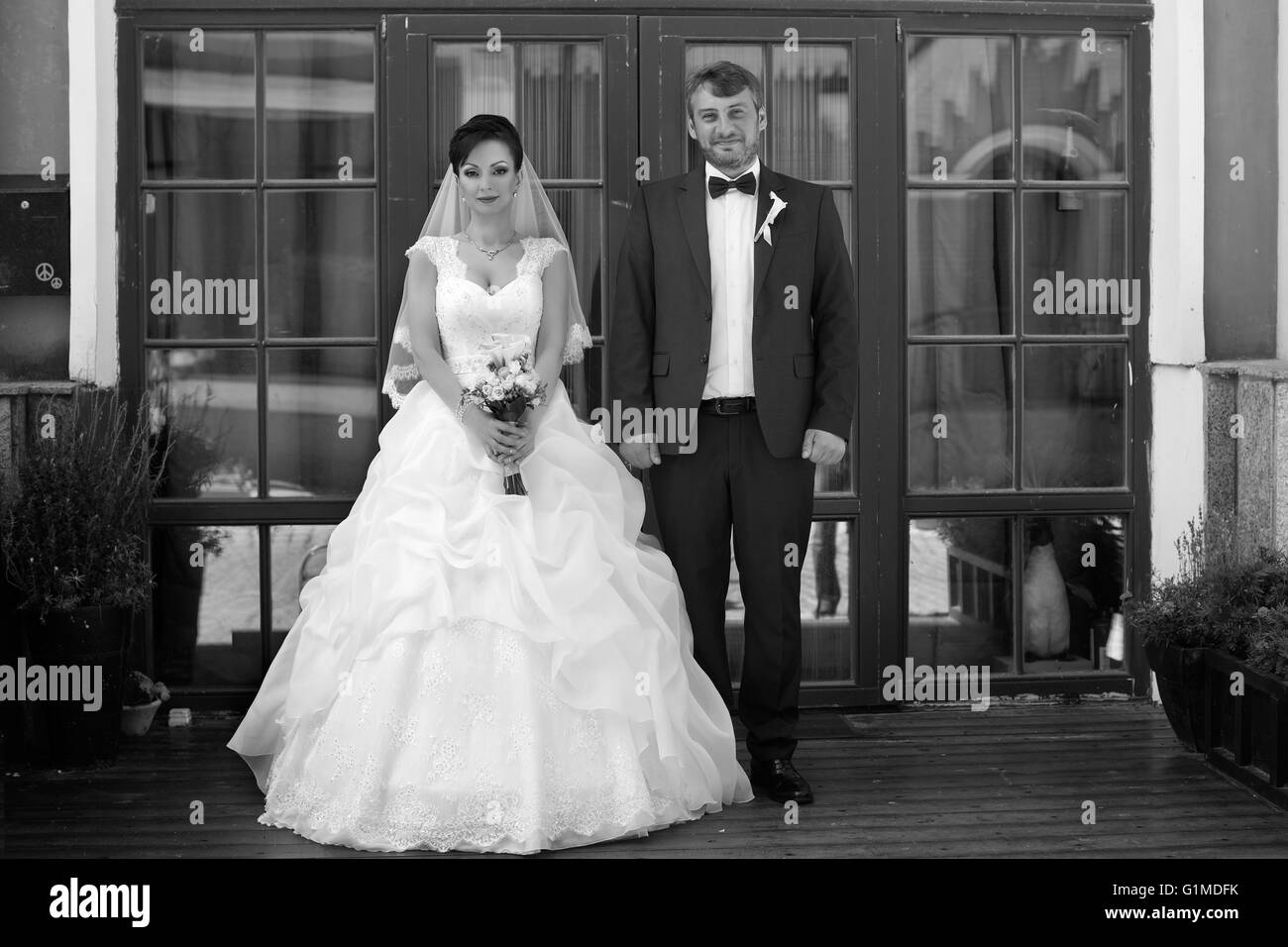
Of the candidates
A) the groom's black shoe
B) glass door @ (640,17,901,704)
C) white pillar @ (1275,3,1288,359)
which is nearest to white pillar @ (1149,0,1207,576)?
white pillar @ (1275,3,1288,359)

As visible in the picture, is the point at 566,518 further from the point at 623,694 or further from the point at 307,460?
the point at 307,460

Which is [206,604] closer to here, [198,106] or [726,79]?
[198,106]

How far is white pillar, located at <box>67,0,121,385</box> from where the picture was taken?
511cm

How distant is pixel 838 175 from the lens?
541cm

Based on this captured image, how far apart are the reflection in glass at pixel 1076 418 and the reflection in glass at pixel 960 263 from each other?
0.26m

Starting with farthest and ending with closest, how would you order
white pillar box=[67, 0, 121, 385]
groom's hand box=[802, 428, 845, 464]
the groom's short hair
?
white pillar box=[67, 0, 121, 385] → groom's hand box=[802, 428, 845, 464] → the groom's short hair

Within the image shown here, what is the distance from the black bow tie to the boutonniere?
Result: 0.22 feet

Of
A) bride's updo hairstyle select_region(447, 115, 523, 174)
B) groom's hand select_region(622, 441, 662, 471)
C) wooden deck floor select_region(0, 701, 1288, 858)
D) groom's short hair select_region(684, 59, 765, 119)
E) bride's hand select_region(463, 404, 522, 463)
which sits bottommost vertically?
wooden deck floor select_region(0, 701, 1288, 858)

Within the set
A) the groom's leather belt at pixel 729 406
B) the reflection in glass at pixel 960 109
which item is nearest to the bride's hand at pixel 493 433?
the groom's leather belt at pixel 729 406

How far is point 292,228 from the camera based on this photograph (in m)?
5.35

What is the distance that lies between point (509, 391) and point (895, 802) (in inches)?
66.0

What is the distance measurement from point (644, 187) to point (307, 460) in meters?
1.75

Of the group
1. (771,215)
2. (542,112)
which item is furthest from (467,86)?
(771,215)

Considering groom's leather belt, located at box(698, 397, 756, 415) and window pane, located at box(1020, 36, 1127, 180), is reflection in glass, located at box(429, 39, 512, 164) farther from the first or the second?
window pane, located at box(1020, 36, 1127, 180)
